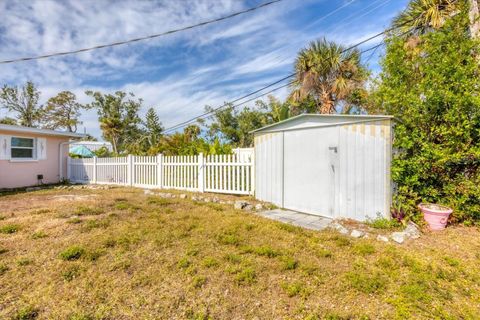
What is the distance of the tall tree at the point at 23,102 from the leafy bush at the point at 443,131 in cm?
3533

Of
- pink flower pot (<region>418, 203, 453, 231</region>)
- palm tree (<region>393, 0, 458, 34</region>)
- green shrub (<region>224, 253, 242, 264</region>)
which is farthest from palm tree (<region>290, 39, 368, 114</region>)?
green shrub (<region>224, 253, 242, 264</region>)

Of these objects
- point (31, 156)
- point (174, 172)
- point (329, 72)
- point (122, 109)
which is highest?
point (122, 109)

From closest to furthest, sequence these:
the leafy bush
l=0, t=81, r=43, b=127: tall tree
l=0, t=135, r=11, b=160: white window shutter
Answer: the leafy bush
l=0, t=135, r=11, b=160: white window shutter
l=0, t=81, r=43, b=127: tall tree

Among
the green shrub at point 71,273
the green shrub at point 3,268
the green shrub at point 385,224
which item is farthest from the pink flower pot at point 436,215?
the green shrub at point 3,268

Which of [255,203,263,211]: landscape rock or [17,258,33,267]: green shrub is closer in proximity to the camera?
[17,258,33,267]: green shrub

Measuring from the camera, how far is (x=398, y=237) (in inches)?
138

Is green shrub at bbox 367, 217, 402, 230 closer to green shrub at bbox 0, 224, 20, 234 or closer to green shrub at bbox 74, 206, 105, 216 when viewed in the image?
green shrub at bbox 74, 206, 105, 216

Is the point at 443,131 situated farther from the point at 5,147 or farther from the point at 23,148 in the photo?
the point at 23,148

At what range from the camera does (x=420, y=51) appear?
477 cm

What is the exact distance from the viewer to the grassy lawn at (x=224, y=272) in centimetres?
202

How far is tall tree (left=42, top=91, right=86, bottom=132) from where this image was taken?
2842 cm

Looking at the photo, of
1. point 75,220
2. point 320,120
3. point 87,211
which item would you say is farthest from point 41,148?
point 320,120

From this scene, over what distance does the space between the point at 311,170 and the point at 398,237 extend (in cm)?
200

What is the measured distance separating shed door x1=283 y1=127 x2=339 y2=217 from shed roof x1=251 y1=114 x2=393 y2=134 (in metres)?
0.12
